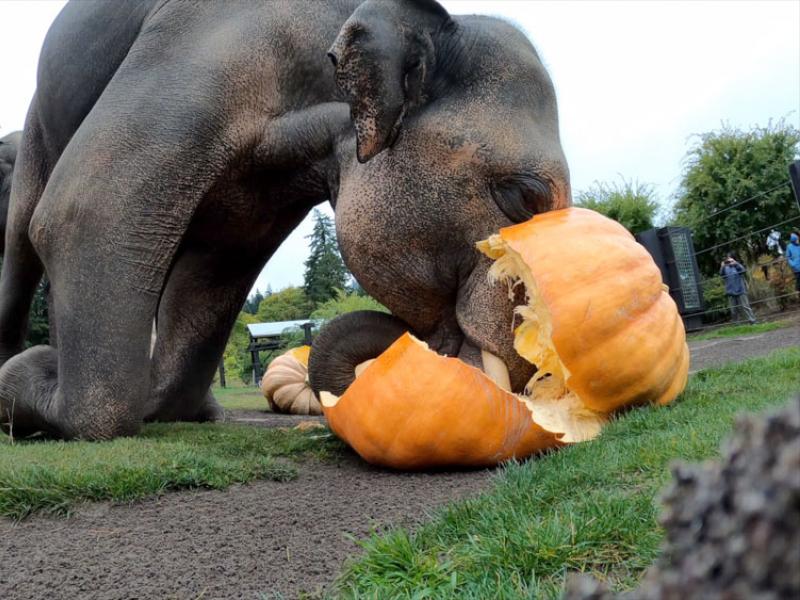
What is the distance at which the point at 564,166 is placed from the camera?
3318mm

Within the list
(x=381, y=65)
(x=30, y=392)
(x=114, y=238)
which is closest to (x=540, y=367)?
(x=381, y=65)

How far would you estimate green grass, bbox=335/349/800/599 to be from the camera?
1.43 meters

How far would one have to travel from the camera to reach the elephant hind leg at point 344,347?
11.7 ft

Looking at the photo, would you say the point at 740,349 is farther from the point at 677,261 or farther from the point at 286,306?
the point at 286,306

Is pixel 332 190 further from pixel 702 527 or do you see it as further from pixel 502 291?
pixel 702 527

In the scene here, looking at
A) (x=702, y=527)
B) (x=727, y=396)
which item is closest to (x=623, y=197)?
(x=727, y=396)

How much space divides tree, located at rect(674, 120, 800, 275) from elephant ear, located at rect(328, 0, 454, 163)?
1639 centimetres

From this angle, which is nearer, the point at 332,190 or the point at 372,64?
the point at 372,64

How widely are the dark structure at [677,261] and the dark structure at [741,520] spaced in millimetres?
13756

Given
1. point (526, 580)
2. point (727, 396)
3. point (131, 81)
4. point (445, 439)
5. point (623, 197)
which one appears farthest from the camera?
point (623, 197)

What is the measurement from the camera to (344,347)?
356 cm

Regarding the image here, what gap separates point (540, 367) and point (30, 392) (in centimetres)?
251

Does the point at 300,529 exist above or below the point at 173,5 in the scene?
below

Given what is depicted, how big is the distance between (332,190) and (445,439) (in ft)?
5.08
